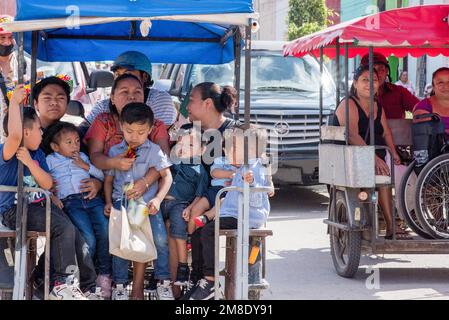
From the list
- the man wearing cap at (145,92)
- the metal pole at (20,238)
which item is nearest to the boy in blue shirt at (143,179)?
the metal pole at (20,238)

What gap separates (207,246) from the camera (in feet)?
19.8

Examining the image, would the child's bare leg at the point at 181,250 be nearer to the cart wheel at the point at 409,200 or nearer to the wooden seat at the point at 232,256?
the wooden seat at the point at 232,256

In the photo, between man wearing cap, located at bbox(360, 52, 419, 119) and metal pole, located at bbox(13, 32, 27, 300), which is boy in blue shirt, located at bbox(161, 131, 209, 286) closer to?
metal pole, located at bbox(13, 32, 27, 300)

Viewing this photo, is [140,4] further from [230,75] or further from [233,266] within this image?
[230,75]

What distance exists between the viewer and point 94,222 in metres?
6.11

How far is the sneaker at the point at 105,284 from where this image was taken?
6.04m

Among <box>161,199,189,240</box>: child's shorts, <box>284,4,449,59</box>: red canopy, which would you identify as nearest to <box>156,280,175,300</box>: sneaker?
<box>161,199,189,240</box>: child's shorts

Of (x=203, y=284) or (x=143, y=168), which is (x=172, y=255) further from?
(x=143, y=168)

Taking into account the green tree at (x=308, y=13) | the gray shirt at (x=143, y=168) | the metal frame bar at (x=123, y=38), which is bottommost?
the gray shirt at (x=143, y=168)

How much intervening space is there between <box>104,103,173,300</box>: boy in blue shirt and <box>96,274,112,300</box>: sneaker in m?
0.05

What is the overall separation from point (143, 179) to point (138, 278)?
2.29 ft

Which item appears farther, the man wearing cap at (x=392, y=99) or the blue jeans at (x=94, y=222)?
the man wearing cap at (x=392, y=99)

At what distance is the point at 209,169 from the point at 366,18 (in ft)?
7.49

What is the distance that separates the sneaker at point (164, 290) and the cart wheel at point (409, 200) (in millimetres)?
2909
